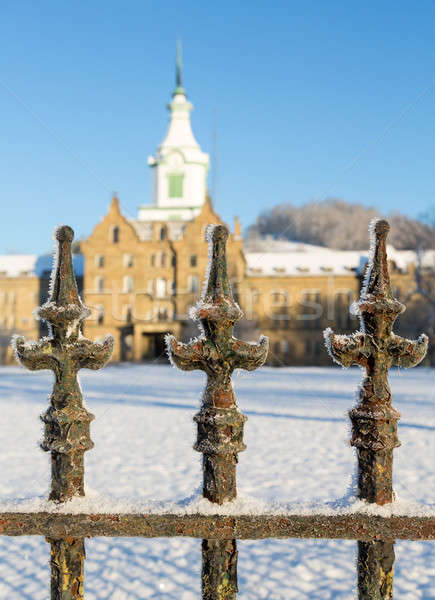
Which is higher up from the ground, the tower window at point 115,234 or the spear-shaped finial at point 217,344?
the tower window at point 115,234

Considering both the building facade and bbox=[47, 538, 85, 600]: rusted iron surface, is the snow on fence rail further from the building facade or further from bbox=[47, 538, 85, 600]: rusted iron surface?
the building facade

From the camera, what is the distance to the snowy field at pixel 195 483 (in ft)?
14.9

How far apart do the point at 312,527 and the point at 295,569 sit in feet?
10.4

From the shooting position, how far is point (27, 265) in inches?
2265

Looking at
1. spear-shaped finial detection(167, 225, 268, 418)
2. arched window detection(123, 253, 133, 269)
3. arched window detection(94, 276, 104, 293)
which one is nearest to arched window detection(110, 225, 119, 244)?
arched window detection(123, 253, 133, 269)

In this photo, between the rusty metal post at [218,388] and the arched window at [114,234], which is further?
the arched window at [114,234]

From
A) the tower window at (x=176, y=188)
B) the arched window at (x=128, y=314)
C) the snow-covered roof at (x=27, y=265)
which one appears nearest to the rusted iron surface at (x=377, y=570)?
the arched window at (x=128, y=314)

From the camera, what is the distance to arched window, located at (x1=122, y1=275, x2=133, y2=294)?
171 ft

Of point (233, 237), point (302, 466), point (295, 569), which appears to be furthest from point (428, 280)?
point (295, 569)

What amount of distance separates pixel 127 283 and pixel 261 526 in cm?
5112

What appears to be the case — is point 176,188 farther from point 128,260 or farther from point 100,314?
point 100,314

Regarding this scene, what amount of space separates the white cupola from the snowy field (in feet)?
151

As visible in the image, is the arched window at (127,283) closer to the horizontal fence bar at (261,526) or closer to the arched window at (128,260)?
the arched window at (128,260)

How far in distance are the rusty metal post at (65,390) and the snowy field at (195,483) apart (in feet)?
2.43
